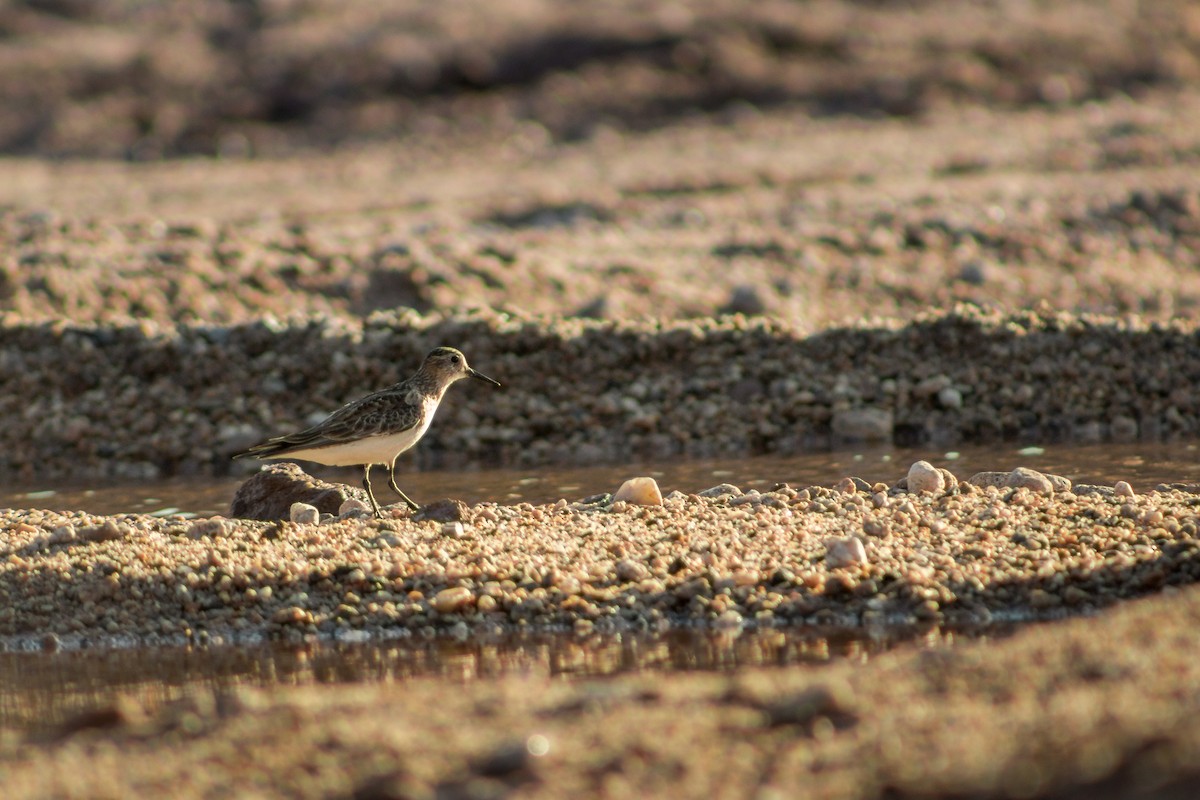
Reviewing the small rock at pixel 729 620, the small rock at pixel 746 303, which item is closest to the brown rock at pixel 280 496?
the small rock at pixel 729 620

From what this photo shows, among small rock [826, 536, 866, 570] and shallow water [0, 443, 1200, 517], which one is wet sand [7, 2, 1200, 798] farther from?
shallow water [0, 443, 1200, 517]

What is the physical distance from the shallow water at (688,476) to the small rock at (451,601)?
288 centimetres

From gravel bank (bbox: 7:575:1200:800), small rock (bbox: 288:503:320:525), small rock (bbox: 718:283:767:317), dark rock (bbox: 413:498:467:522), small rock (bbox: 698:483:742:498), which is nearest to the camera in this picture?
gravel bank (bbox: 7:575:1200:800)

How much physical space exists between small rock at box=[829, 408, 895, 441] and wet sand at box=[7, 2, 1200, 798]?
0.03 m

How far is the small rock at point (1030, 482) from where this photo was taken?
988 centimetres

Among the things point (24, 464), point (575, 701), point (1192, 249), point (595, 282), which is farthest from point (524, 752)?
point (1192, 249)

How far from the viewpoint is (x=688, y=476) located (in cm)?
1200

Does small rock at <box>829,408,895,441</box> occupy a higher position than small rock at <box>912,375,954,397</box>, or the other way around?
small rock at <box>912,375,954,397</box>

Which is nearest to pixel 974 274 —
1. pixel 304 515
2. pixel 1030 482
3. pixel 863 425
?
pixel 863 425

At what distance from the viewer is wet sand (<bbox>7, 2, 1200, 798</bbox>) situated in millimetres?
5348

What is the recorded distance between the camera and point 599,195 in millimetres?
22422

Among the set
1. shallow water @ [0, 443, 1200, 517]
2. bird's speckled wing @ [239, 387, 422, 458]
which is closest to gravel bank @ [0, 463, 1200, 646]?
bird's speckled wing @ [239, 387, 422, 458]

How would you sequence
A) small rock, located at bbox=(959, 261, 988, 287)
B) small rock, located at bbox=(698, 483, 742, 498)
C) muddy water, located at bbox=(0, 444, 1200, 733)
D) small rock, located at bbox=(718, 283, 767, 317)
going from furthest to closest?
small rock, located at bbox=(959, 261, 988, 287), small rock, located at bbox=(718, 283, 767, 317), small rock, located at bbox=(698, 483, 742, 498), muddy water, located at bbox=(0, 444, 1200, 733)

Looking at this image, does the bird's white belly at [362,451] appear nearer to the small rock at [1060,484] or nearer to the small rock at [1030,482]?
the small rock at [1030,482]
